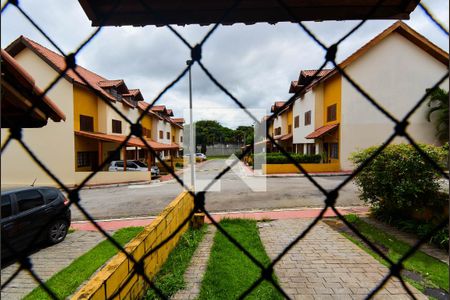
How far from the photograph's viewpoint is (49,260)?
4984mm

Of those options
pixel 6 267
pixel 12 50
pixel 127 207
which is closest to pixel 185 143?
pixel 12 50

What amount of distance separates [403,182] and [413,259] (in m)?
2.14

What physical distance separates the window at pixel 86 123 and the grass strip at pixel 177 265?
12.5 meters

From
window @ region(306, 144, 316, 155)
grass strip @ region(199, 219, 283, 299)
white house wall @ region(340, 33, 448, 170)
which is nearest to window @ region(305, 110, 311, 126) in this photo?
window @ region(306, 144, 316, 155)

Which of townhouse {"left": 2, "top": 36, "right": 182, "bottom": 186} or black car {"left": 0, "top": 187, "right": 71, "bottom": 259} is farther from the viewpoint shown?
townhouse {"left": 2, "top": 36, "right": 182, "bottom": 186}

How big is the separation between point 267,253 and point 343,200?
573 cm

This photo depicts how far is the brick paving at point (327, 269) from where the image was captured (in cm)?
369

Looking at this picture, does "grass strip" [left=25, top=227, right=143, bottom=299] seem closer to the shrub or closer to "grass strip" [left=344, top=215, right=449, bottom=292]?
"grass strip" [left=344, top=215, right=449, bottom=292]

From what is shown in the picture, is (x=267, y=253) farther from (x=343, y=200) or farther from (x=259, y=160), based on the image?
(x=259, y=160)

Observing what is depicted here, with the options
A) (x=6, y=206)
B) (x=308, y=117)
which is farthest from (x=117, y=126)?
(x=6, y=206)

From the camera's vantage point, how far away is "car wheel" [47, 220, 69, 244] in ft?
18.9

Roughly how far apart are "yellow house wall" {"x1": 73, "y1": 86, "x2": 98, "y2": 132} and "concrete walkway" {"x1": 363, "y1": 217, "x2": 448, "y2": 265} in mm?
14863

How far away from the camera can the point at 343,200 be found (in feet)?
31.7

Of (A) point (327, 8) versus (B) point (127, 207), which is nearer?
(A) point (327, 8)
